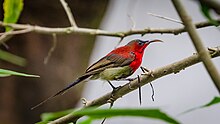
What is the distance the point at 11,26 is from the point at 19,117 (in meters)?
1.20

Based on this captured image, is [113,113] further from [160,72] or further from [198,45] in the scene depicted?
[160,72]

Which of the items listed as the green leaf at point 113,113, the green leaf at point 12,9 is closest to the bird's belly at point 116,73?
the green leaf at point 12,9

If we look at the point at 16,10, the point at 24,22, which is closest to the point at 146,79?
the point at 16,10

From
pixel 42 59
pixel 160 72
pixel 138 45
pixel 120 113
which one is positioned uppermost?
pixel 42 59

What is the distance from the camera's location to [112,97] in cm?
43

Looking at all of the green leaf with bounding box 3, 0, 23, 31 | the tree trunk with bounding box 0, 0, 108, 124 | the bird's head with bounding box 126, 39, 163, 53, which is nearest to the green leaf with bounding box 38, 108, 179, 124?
the green leaf with bounding box 3, 0, 23, 31

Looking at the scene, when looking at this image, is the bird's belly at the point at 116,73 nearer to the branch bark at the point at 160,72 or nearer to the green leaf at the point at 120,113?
the branch bark at the point at 160,72

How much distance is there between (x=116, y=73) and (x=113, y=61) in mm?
19

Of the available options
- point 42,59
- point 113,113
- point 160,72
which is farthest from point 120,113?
point 42,59

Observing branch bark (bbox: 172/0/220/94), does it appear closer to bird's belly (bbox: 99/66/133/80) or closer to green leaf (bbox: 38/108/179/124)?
green leaf (bbox: 38/108/179/124)

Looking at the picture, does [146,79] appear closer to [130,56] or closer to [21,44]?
[130,56]

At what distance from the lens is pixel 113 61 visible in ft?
2.46

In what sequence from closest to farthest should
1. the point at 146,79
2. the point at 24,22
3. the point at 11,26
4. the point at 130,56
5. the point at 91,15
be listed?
the point at 146,79 → the point at 11,26 → the point at 130,56 → the point at 24,22 → the point at 91,15

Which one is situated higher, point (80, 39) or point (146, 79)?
point (80, 39)
